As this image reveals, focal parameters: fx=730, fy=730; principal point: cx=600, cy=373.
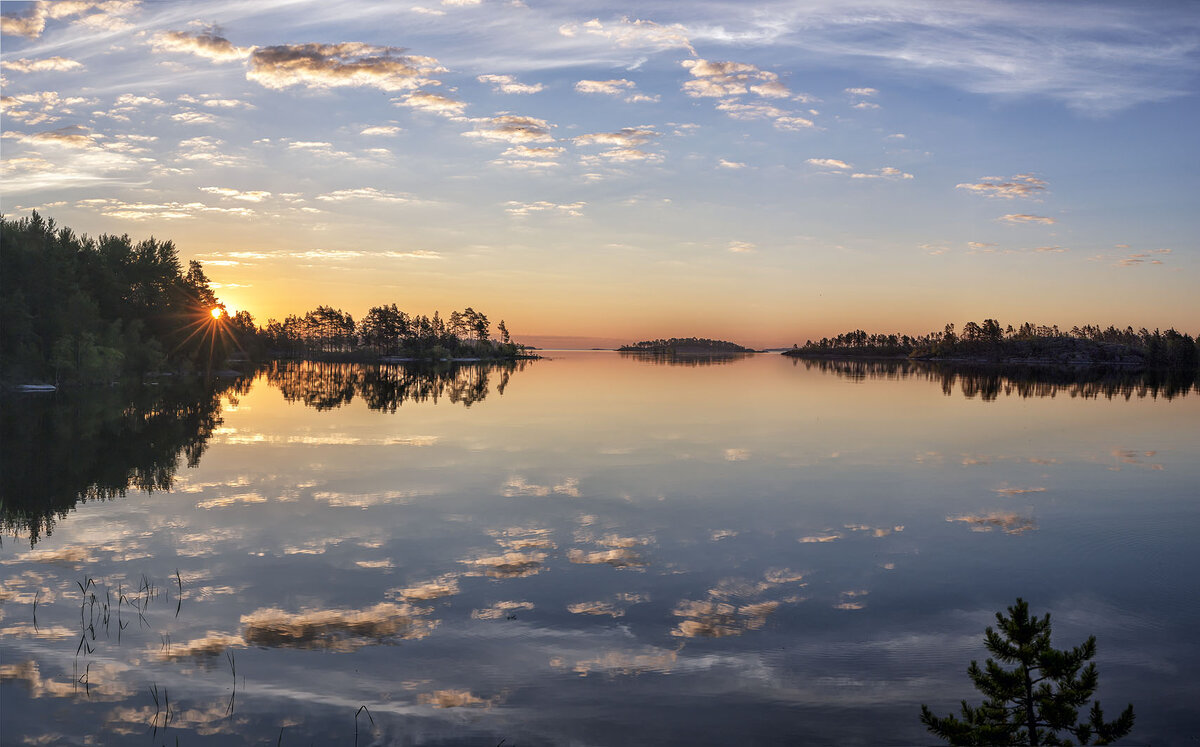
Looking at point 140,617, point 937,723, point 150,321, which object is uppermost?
point 150,321

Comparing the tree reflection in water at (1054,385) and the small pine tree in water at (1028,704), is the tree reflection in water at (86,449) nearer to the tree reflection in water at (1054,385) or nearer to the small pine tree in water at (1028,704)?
the small pine tree in water at (1028,704)

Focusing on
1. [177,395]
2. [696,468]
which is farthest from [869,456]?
[177,395]

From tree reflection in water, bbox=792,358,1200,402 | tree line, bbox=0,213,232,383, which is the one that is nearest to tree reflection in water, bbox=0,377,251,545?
tree line, bbox=0,213,232,383

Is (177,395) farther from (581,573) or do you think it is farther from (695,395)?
(581,573)

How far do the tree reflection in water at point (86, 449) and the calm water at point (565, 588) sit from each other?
296 mm

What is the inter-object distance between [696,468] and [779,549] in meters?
11.7

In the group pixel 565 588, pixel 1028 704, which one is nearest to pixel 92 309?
pixel 565 588

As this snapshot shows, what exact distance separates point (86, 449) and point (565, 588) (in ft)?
104

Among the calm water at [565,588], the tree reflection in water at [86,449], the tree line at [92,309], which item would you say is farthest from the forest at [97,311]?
the calm water at [565,588]

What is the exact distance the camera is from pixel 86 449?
35.8 m

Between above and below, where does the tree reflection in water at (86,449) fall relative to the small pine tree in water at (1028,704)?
below

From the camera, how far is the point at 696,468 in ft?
99.3

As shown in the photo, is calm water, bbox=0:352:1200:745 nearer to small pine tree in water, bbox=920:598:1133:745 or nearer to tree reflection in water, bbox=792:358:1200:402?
small pine tree in water, bbox=920:598:1133:745

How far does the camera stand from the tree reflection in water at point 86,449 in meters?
24.6
